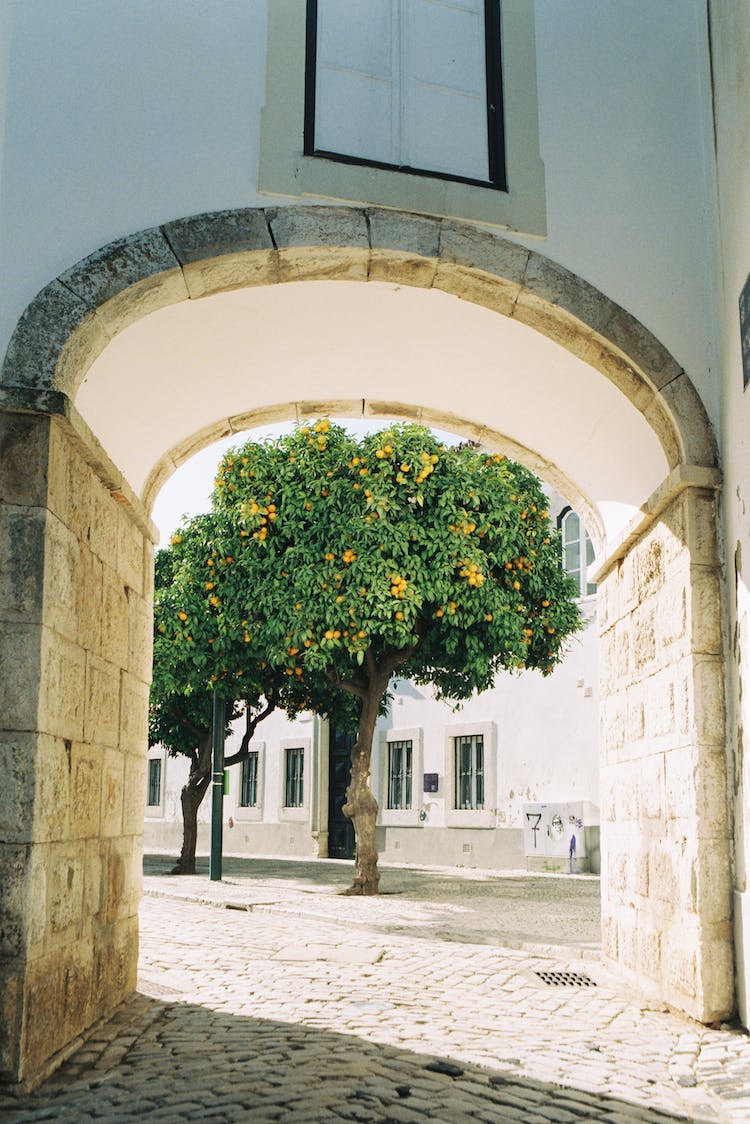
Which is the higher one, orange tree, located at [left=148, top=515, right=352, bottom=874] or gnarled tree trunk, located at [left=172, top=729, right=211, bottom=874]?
orange tree, located at [left=148, top=515, right=352, bottom=874]

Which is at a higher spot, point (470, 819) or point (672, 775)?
point (672, 775)

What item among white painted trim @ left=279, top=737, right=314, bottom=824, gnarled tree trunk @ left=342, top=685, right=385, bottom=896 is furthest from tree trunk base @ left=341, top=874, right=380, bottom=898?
white painted trim @ left=279, top=737, right=314, bottom=824

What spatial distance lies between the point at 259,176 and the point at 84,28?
105 centimetres

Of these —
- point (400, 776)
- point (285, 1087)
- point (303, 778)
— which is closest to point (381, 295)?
point (285, 1087)

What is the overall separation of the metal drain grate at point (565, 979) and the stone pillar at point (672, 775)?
0.73 ft

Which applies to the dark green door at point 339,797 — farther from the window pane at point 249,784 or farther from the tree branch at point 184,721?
the tree branch at point 184,721

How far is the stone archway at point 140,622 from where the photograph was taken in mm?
4430

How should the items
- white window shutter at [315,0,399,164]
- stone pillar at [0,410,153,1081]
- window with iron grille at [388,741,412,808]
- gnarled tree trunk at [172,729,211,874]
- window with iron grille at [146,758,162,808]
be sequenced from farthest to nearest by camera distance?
1. window with iron grille at [146,758,162,808]
2. window with iron grille at [388,741,412,808]
3. gnarled tree trunk at [172,729,211,874]
4. white window shutter at [315,0,399,164]
5. stone pillar at [0,410,153,1081]

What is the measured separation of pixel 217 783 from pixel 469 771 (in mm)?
5748

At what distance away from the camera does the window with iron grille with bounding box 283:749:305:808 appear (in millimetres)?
22109

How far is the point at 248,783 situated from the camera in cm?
2408

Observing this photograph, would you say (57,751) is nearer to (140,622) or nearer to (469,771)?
(140,622)

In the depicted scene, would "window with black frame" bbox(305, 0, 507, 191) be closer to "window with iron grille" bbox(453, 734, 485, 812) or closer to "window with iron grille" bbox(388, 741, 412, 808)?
"window with iron grille" bbox(453, 734, 485, 812)

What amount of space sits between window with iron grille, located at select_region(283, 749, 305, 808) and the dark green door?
0.79m
